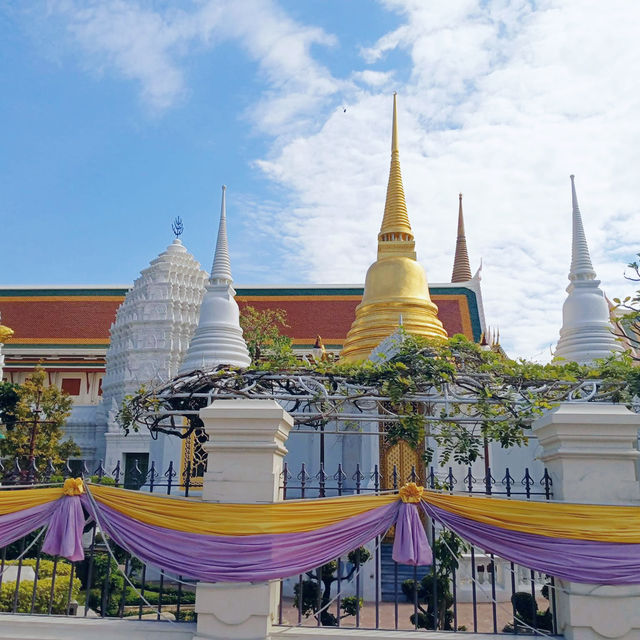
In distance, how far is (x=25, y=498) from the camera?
587cm

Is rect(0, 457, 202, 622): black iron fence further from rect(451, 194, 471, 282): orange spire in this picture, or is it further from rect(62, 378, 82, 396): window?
rect(451, 194, 471, 282): orange spire

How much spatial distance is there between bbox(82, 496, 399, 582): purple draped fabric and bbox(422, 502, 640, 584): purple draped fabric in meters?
0.59

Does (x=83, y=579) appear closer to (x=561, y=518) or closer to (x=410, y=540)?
(x=410, y=540)

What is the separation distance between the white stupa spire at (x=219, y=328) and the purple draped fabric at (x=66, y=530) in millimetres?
7479

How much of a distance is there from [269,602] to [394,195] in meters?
16.9

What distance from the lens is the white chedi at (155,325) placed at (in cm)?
2694

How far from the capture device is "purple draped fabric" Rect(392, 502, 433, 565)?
5.28 m

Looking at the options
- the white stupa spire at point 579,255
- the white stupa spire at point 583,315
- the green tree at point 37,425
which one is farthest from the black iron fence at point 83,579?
the green tree at point 37,425

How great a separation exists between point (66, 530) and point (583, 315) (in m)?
12.4

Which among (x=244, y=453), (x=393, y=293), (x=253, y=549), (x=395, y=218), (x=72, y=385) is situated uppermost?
(x=395, y=218)

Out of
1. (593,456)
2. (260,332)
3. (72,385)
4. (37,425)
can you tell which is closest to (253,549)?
(593,456)

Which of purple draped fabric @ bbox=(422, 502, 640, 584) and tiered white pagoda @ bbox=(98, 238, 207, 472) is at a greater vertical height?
tiered white pagoda @ bbox=(98, 238, 207, 472)

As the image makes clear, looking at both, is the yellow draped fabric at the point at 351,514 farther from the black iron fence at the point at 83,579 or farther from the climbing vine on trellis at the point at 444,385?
the climbing vine on trellis at the point at 444,385

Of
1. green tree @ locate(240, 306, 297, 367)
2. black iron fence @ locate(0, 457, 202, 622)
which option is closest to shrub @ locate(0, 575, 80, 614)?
black iron fence @ locate(0, 457, 202, 622)
